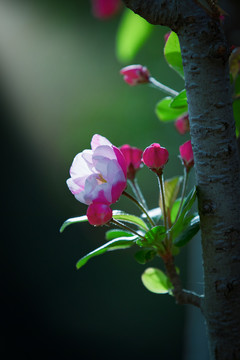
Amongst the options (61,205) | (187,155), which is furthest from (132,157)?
(61,205)

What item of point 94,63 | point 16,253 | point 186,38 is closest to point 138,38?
point 186,38

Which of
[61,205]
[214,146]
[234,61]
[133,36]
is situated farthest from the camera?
[61,205]

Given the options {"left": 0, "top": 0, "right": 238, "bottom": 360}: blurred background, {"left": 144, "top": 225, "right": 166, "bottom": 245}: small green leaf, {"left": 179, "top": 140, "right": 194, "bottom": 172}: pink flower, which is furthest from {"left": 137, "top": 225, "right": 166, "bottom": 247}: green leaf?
{"left": 0, "top": 0, "right": 238, "bottom": 360}: blurred background

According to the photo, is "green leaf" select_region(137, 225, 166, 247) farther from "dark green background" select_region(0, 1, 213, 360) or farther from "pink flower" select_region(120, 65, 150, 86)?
"dark green background" select_region(0, 1, 213, 360)

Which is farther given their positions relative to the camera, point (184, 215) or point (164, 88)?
point (164, 88)

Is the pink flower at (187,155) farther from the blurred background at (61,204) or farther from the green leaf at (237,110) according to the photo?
the blurred background at (61,204)

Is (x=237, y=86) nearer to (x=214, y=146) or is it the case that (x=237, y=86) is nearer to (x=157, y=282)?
(x=214, y=146)

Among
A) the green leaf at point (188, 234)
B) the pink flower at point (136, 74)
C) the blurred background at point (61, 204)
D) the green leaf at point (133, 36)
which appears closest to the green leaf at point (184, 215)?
the green leaf at point (188, 234)

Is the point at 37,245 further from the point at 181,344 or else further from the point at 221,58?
the point at 221,58
